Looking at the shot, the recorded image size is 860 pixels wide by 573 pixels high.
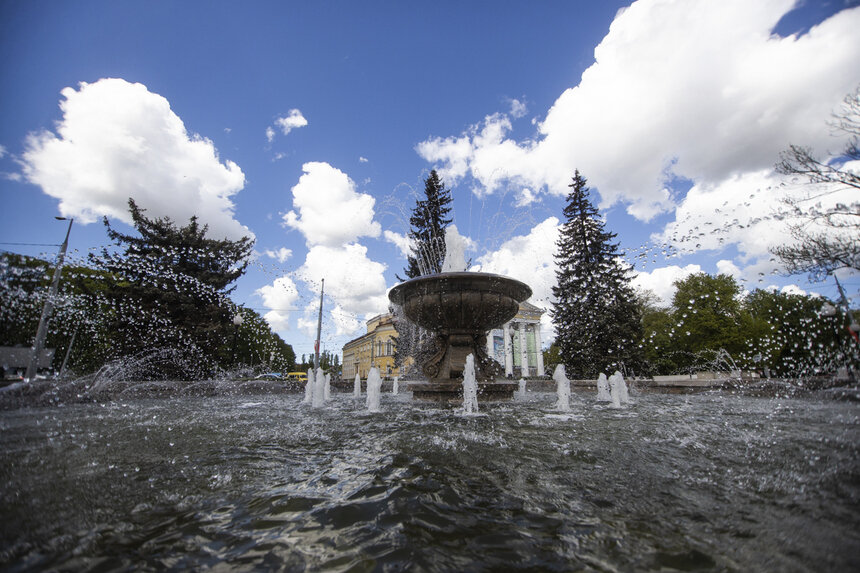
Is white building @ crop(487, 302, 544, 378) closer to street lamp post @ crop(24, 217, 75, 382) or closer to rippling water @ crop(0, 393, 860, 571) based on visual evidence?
street lamp post @ crop(24, 217, 75, 382)

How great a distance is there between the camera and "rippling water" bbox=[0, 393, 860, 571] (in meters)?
1.44

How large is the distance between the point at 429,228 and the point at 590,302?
13.8 m

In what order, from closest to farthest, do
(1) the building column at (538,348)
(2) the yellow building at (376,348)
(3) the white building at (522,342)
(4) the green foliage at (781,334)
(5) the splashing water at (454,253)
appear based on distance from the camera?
(5) the splashing water at (454,253) < (4) the green foliage at (781,334) < (3) the white building at (522,342) < (1) the building column at (538,348) < (2) the yellow building at (376,348)

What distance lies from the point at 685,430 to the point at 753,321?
3664cm

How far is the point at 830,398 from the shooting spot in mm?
6562

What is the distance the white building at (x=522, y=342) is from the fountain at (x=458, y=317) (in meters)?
32.8

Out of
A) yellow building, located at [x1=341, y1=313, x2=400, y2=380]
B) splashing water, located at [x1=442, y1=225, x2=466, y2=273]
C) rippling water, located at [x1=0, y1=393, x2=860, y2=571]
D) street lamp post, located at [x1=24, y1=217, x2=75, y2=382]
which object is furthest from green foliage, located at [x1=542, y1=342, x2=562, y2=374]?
rippling water, located at [x1=0, y1=393, x2=860, y2=571]

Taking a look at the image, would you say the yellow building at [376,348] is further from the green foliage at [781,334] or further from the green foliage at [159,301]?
the green foliage at [781,334]

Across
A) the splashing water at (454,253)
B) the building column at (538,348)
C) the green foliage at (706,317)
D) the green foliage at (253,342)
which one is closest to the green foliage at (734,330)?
the green foliage at (706,317)

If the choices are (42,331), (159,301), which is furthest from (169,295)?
(42,331)

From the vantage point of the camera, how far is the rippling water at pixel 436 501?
144 centimetres

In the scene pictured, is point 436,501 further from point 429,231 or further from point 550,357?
point 550,357

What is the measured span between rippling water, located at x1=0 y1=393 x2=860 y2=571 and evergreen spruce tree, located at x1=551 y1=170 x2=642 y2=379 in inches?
735

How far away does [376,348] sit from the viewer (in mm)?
56562
